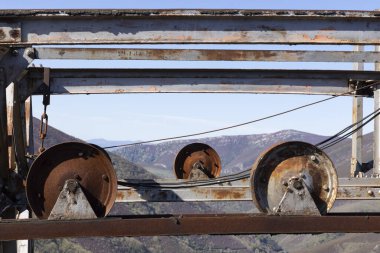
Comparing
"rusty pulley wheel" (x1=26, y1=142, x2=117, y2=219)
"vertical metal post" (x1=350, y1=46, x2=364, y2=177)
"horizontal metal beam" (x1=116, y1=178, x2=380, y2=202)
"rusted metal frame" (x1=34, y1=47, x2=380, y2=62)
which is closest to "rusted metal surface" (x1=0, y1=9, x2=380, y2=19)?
"rusty pulley wheel" (x1=26, y1=142, x2=117, y2=219)

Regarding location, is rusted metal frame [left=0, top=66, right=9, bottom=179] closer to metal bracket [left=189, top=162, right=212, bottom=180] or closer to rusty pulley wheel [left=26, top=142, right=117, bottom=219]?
rusty pulley wheel [left=26, top=142, right=117, bottom=219]

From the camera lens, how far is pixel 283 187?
23.0 feet

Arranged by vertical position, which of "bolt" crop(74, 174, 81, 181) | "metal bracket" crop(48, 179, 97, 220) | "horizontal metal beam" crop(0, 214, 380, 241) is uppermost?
"bolt" crop(74, 174, 81, 181)

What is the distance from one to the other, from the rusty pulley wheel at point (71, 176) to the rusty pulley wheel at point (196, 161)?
24.4 ft

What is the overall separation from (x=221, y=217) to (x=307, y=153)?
1.18 meters

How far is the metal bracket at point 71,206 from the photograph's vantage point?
6641 millimetres

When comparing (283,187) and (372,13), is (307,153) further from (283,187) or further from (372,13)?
(372,13)

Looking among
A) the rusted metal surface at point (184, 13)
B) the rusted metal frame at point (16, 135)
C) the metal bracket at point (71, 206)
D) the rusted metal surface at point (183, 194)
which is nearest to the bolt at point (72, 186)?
the metal bracket at point (71, 206)

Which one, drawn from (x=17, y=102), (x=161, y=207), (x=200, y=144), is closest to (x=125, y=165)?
(x=161, y=207)

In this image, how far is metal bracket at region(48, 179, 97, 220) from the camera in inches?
261

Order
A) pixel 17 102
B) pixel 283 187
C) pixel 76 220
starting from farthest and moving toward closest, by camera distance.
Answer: pixel 17 102 < pixel 283 187 < pixel 76 220

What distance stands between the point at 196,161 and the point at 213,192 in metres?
3.86

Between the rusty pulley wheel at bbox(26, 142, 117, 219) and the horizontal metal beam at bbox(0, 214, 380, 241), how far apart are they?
291 millimetres

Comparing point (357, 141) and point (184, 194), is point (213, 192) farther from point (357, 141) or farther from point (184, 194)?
point (357, 141)
